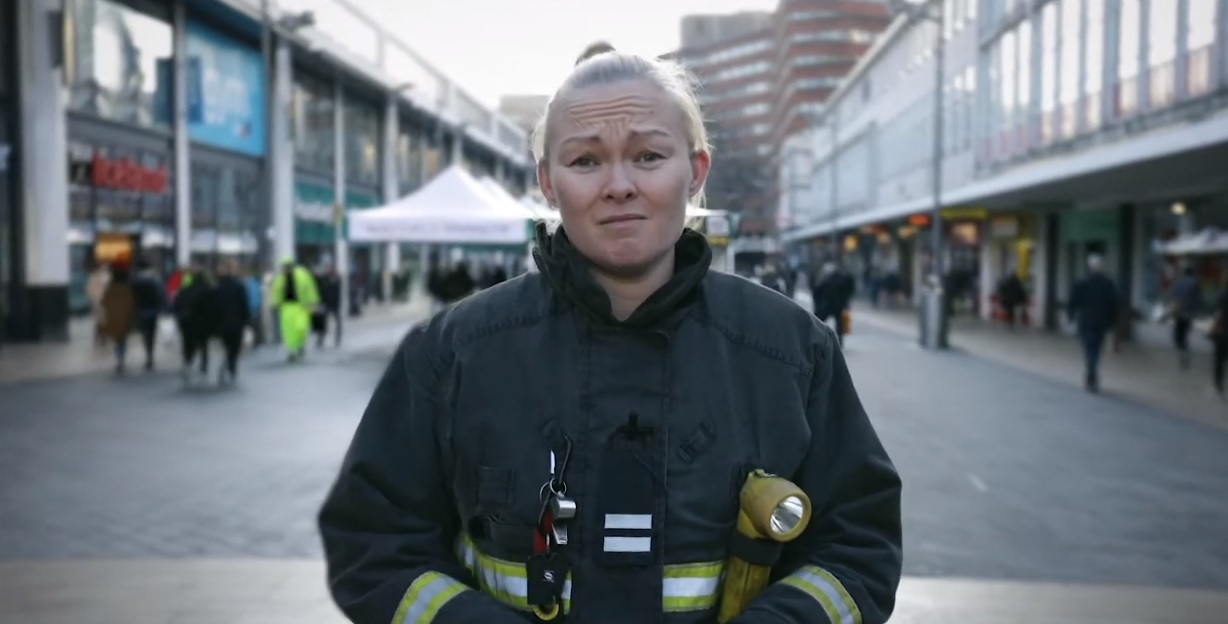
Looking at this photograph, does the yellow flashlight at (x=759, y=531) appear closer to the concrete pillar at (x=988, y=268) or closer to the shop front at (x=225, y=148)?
the shop front at (x=225, y=148)

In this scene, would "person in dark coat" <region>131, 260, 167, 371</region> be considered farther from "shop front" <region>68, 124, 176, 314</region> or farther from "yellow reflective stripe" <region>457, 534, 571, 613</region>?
"yellow reflective stripe" <region>457, 534, 571, 613</region>

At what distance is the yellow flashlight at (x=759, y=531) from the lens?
1860 millimetres

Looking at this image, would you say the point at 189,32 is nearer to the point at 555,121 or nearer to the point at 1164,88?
the point at 1164,88

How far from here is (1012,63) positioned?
1254 inches

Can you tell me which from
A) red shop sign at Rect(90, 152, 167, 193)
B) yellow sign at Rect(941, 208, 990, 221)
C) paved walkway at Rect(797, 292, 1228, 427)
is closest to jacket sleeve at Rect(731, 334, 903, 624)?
paved walkway at Rect(797, 292, 1228, 427)

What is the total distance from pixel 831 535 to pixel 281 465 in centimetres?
803

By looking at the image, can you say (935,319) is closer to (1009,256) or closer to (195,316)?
(1009,256)

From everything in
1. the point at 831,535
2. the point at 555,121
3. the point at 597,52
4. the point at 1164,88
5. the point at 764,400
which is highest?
the point at 1164,88

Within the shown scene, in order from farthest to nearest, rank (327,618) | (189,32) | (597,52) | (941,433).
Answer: (189,32), (941,433), (327,618), (597,52)

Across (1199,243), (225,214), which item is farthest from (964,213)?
(225,214)

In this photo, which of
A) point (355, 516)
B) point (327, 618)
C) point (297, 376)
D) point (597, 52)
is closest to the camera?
point (355, 516)

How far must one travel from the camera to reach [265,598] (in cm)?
569

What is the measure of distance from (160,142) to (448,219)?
10735 millimetres

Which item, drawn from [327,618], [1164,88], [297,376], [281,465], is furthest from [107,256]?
[327,618]
